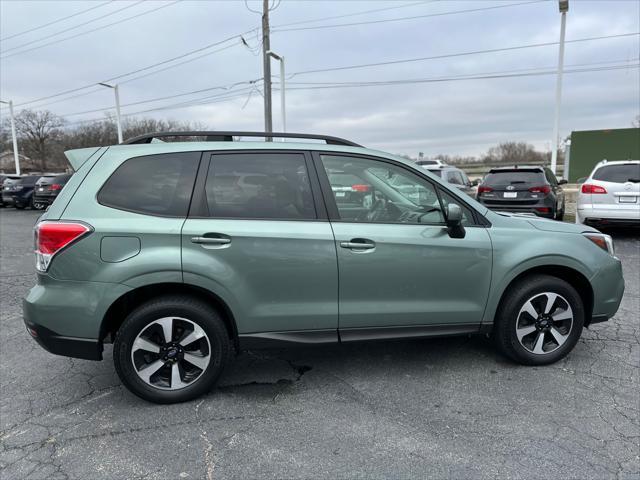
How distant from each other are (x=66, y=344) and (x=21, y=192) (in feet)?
69.6

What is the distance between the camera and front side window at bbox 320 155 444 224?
3400mm

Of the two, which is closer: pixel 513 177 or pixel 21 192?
pixel 513 177

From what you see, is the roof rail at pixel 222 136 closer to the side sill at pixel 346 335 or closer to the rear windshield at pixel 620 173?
the side sill at pixel 346 335

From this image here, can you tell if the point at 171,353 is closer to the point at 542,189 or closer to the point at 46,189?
the point at 542,189

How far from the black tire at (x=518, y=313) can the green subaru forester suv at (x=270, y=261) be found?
0.04 feet

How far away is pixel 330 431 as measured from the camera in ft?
9.30

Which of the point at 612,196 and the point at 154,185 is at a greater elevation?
the point at 154,185

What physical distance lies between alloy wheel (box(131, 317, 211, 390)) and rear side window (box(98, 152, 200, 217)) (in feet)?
2.49

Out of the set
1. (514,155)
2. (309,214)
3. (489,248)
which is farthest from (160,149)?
(514,155)

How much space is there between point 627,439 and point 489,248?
4.70 feet

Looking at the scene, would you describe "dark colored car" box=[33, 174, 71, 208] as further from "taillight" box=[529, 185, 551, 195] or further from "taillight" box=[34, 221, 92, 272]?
"taillight" box=[34, 221, 92, 272]

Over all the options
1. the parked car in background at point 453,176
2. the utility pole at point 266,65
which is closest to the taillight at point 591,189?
the parked car in background at point 453,176

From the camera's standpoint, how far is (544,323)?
3.62 metres

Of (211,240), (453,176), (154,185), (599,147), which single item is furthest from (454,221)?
(599,147)
